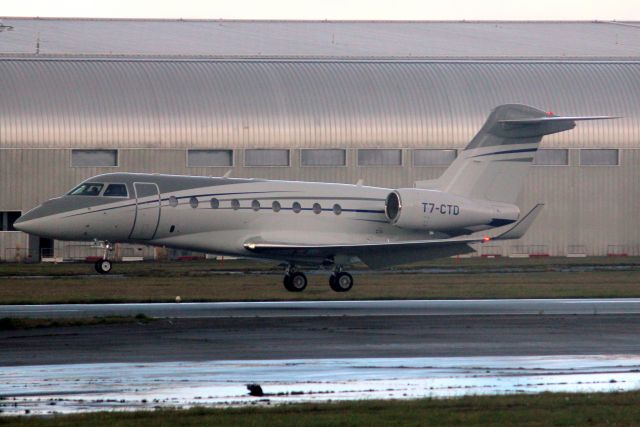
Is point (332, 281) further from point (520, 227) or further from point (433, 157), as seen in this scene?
point (433, 157)

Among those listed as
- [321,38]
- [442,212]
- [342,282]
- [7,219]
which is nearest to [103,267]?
[342,282]

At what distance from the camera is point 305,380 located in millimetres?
15648

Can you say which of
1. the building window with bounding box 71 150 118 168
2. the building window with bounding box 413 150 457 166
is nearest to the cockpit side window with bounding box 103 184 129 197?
the building window with bounding box 71 150 118 168

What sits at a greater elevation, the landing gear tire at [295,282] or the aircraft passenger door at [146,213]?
the aircraft passenger door at [146,213]

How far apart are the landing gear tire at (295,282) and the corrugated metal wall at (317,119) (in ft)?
69.3

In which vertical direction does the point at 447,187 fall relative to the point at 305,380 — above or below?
above

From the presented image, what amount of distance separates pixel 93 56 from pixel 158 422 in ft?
160

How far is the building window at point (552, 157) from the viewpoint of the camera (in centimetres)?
5828

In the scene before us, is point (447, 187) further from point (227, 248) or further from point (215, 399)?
point (215, 399)

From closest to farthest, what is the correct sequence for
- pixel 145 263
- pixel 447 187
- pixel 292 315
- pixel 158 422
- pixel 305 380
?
pixel 158 422, pixel 305 380, pixel 292 315, pixel 447 187, pixel 145 263

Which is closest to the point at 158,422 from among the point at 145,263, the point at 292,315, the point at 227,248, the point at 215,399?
the point at 215,399

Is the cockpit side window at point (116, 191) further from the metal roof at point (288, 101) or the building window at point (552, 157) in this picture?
the building window at point (552, 157)

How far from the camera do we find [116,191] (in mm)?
33250

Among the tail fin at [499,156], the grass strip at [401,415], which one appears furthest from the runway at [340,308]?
the grass strip at [401,415]
